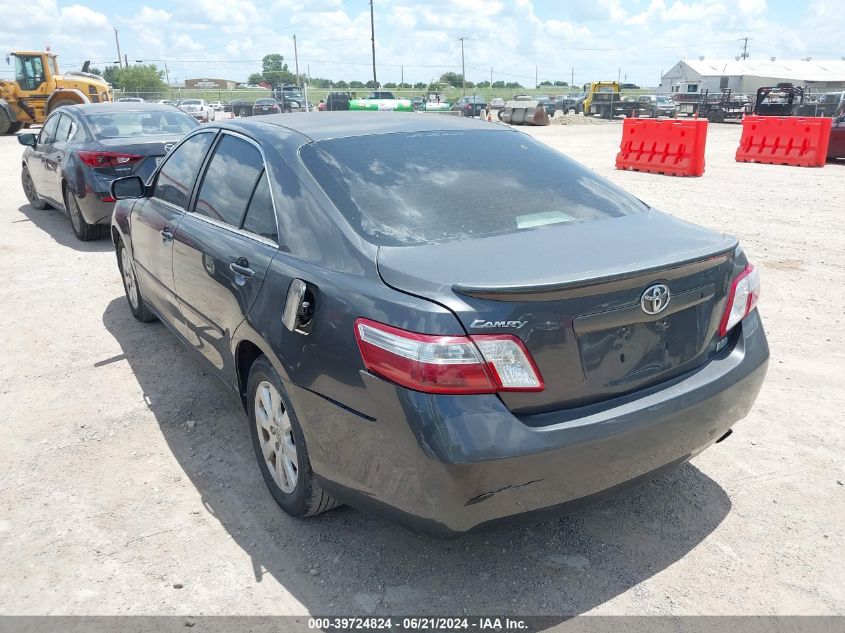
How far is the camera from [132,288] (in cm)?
560

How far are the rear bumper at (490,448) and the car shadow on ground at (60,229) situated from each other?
6.95m

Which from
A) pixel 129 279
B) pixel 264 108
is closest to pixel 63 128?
pixel 129 279

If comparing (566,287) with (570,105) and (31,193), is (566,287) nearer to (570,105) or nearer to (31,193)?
(31,193)

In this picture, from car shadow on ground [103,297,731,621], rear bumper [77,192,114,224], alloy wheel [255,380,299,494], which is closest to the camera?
car shadow on ground [103,297,731,621]

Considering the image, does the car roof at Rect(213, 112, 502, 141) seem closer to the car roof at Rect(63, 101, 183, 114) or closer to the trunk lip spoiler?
the trunk lip spoiler

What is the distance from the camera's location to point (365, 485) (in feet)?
8.11

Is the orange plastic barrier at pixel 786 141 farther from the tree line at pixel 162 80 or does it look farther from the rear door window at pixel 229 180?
the tree line at pixel 162 80

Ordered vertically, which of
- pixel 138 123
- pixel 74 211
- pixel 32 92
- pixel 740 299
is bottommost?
pixel 74 211

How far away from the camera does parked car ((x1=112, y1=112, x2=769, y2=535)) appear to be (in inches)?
87.0

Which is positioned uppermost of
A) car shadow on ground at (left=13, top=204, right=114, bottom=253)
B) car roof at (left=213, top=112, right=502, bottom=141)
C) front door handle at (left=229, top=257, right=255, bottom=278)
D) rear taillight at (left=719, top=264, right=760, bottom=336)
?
car roof at (left=213, top=112, right=502, bottom=141)

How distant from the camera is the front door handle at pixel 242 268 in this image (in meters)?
3.06

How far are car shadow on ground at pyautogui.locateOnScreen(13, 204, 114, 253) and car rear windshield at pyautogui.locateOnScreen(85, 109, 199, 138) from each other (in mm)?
1281

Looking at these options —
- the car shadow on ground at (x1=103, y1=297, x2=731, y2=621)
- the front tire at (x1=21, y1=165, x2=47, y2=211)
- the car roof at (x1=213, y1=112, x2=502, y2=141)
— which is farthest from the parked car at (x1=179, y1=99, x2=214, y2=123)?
the car shadow on ground at (x1=103, y1=297, x2=731, y2=621)

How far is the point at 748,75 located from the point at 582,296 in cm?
8134
